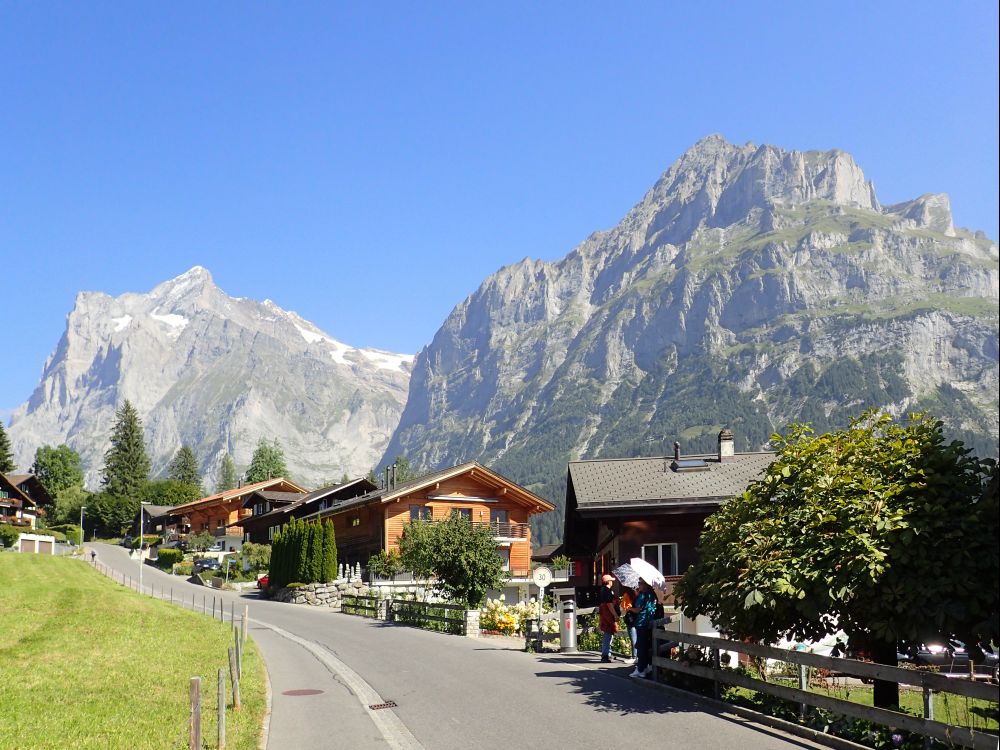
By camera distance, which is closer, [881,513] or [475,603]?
[881,513]

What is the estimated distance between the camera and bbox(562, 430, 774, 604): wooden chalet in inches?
1388

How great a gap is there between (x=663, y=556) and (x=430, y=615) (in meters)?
9.34

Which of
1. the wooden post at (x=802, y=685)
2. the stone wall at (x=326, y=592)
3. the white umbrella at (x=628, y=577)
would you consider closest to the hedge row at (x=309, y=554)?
the stone wall at (x=326, y=592)

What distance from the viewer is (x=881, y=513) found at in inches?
523

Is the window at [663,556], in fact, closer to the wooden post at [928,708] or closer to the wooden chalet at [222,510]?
the wooden post at [928,708]

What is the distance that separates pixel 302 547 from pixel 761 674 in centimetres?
4077

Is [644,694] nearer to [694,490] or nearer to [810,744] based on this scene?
[810,744]

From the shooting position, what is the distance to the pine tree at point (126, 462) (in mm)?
133750

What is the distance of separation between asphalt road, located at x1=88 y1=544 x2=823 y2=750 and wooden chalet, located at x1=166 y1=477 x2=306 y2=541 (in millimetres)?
78709

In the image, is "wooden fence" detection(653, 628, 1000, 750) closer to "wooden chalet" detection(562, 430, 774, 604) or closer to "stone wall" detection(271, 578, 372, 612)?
"wooden chalet" detection(562, 430, 774, 604)

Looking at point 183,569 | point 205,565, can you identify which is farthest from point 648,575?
point 183,569

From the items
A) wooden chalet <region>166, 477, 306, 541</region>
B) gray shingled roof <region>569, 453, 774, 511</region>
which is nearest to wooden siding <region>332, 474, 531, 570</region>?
gray shingled roof <region>569, 453, 774, 511</region>

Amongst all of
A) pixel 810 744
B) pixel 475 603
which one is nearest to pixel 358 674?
pixel 810 744

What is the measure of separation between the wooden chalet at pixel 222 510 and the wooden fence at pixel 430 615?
63.8m
